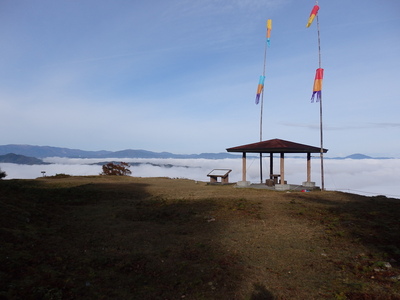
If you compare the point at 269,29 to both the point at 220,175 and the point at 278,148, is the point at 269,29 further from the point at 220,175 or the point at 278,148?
the point at 220,175

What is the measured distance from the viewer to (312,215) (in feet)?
36.6

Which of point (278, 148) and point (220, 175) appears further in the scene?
point (220, 175)

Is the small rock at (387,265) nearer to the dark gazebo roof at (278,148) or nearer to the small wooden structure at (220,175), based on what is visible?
the dark gazebo roof at (278,148)

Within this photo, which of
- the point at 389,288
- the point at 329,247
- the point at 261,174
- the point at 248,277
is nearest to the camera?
the point at 389,288

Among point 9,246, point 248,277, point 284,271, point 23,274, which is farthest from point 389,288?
point 9,246

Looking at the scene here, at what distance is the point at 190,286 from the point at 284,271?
233cm

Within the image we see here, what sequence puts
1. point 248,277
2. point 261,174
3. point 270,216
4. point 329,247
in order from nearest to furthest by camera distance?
point 248,277 < point 329,247 < point 270,216 < point 261,174

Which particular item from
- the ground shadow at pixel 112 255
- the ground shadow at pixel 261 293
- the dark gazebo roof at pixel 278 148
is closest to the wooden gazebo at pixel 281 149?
the dark gazebo roof at pixel 278 148

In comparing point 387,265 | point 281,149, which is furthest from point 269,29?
point 387,265

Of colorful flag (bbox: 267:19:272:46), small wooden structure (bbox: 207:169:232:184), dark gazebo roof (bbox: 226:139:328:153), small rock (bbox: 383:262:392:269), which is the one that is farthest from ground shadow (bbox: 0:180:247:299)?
colorful flag (bbox: 267:19:272:46)

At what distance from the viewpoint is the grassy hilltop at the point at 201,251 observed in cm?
521

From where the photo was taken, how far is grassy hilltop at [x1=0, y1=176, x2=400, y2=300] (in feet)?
17.1

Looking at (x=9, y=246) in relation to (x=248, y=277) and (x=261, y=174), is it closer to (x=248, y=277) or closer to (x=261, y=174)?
(x=248, y=277)

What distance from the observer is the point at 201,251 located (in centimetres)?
734
